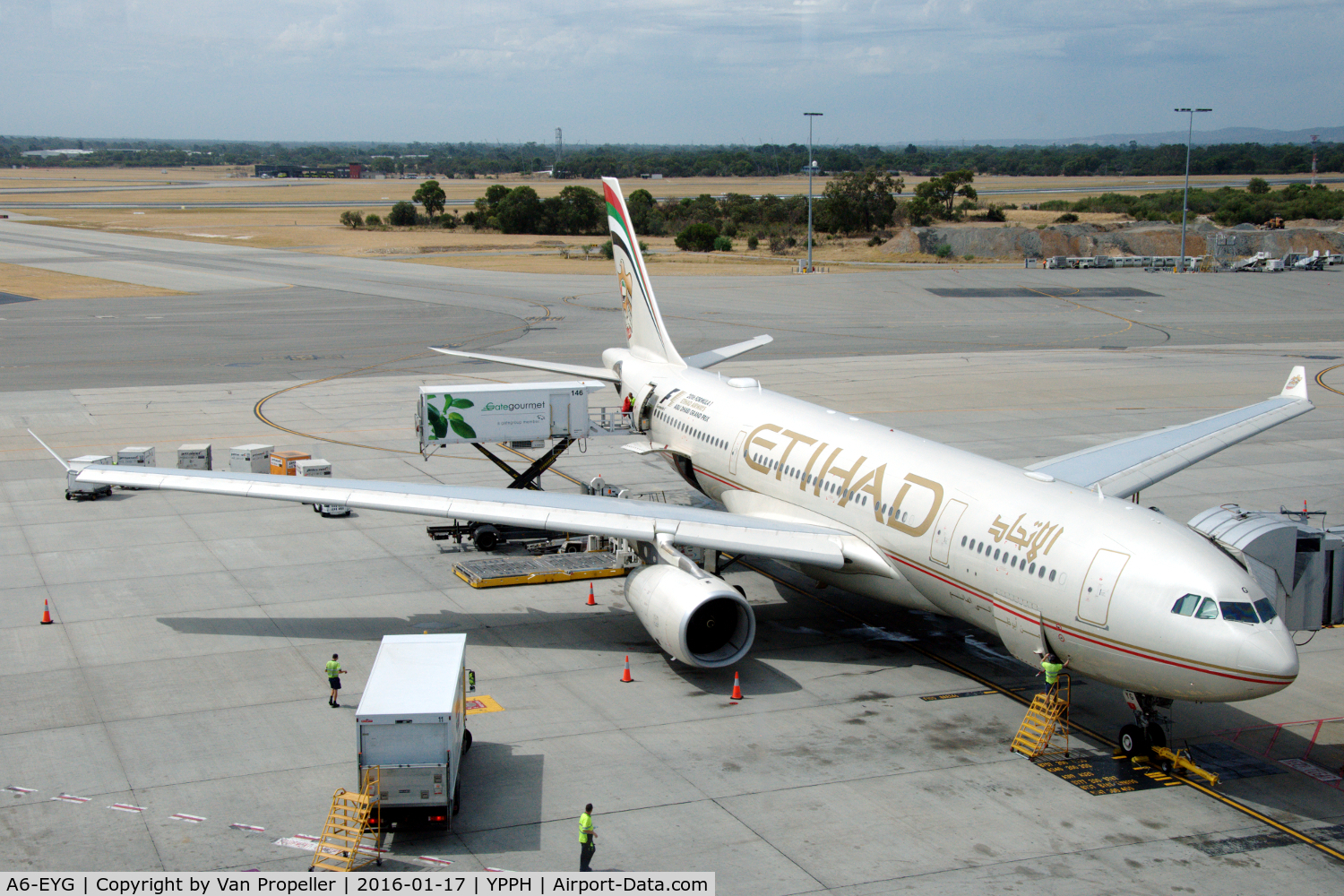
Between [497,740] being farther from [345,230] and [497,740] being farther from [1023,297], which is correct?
[345,230]

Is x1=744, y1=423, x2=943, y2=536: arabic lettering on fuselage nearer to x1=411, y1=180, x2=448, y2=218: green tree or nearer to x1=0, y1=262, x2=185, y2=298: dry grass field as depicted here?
x1=0, y1=262, x2=185, y2=298: dry grass field

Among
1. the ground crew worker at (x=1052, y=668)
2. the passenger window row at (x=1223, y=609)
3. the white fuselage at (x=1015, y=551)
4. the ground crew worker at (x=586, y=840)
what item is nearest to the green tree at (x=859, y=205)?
the white fuselage at (x=1015, y=551)

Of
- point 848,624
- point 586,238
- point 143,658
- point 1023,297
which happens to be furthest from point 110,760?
point 586,238

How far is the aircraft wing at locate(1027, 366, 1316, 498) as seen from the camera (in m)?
28.1

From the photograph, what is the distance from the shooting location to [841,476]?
25.4 metres

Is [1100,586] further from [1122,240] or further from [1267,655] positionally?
[1122,240]

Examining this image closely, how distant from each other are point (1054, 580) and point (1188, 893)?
18.3 ft

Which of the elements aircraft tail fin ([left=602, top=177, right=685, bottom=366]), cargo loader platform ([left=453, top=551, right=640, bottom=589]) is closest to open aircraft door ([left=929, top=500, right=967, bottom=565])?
cargo loader platform ([left=453, top=551, right=640, bottom=589])

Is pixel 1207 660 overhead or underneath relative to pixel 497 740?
overhead

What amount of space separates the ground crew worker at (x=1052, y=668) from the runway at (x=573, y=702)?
4.61 ft

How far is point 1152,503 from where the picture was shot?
1399 inches

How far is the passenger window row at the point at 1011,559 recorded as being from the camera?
66.3 feet

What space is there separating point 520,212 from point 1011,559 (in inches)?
5317

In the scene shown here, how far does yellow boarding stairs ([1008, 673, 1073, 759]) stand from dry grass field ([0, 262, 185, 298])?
8596cm
